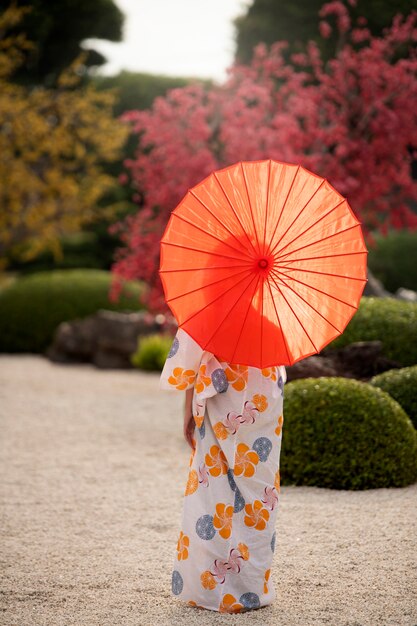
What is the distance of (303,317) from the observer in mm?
3094

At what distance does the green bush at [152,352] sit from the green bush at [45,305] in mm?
2461

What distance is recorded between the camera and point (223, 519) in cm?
295

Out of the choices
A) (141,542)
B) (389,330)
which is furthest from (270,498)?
(389,330)

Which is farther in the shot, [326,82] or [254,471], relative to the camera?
[326,82]

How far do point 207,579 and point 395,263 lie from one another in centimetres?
1156

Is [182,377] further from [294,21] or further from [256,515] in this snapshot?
[294,21]

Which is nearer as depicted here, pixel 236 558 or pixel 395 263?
pixel 236 558

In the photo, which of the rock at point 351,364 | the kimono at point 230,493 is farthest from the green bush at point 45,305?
the kimono at point 230,493

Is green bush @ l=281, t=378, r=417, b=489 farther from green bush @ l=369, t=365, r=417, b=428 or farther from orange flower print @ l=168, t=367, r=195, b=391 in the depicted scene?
orange flower print @ l=168, t=367, r=195, b=391

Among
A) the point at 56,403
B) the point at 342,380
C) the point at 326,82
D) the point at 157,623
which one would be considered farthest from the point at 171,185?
the point at 157,623

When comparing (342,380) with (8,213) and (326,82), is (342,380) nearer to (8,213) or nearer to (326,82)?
(326,82)

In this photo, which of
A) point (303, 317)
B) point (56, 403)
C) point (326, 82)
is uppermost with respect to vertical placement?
point (326, 82)

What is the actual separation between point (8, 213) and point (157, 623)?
11731 millimetres

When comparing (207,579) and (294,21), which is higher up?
(294,21)
